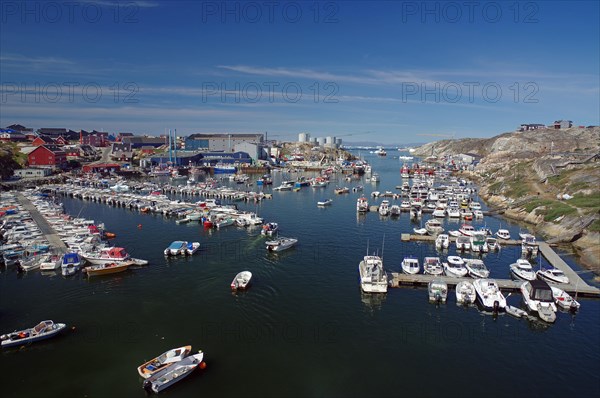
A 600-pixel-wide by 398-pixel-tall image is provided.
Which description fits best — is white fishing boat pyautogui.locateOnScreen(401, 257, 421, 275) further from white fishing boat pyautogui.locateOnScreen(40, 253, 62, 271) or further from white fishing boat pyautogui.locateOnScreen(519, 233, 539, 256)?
white fishing boat pyautogui.locateOnScreen(40, 253, 62, 271)

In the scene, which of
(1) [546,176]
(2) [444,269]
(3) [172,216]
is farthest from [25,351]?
(1) [546,176]

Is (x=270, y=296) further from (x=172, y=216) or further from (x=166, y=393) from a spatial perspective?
(x=172, y=216)

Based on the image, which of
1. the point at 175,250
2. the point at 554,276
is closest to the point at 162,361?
the point at 175,250

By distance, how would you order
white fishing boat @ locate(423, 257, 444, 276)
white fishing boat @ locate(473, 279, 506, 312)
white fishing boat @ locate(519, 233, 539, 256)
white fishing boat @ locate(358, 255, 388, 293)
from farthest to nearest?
white fishing boat @ locate(519, 233, 539, 256) < white fishing boat @ locate(423, 257, 444, 276) < white fishing boat @ locate(358, 255, 388, 293) < white fishing boat @ locate(473, 279, 506, 312)

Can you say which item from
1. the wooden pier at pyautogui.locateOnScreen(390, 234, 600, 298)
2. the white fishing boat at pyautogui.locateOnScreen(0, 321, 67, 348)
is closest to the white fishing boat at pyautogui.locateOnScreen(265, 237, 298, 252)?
the wooden pier at pyautogui.locateOnScreen(390, 234, 600, 298)

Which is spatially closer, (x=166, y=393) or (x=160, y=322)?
(x=166, y=393)

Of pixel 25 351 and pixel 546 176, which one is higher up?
pixel 546 176
